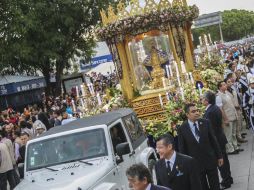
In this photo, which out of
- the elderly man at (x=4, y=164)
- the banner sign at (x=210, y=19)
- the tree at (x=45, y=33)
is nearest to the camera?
the elderly man at (x=4, y=164)

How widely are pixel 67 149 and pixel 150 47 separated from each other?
9992 mm

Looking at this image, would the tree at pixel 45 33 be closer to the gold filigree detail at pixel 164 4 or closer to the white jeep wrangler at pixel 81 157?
the gold filigree detail at pixel 164 4

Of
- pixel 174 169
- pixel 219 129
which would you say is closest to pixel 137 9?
pixel 219 129

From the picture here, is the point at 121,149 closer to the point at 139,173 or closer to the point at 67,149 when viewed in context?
the point at 67,149

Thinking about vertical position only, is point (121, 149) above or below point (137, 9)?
below

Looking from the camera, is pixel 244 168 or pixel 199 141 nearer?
pixel 199 141

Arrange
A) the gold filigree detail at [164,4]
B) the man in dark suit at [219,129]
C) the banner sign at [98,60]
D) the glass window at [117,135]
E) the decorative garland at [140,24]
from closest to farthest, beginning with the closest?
the glass window at [117,135]
the man in dark suit at [219,129]
the decorative garland at [140,24]
the gold filigree detail at [164,4]
the banner sign at [98,60]

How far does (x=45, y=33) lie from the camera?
115 ft

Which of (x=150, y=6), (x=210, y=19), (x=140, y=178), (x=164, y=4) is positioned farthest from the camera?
(x=210, y=19)

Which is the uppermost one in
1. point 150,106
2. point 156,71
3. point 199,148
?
point 156,71

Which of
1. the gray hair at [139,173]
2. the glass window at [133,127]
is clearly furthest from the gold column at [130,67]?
the gray hair at [139,173]

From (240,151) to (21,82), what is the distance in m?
21.3

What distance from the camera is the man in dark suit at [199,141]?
25.1 ft

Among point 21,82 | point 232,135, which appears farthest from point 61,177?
point 21,82
